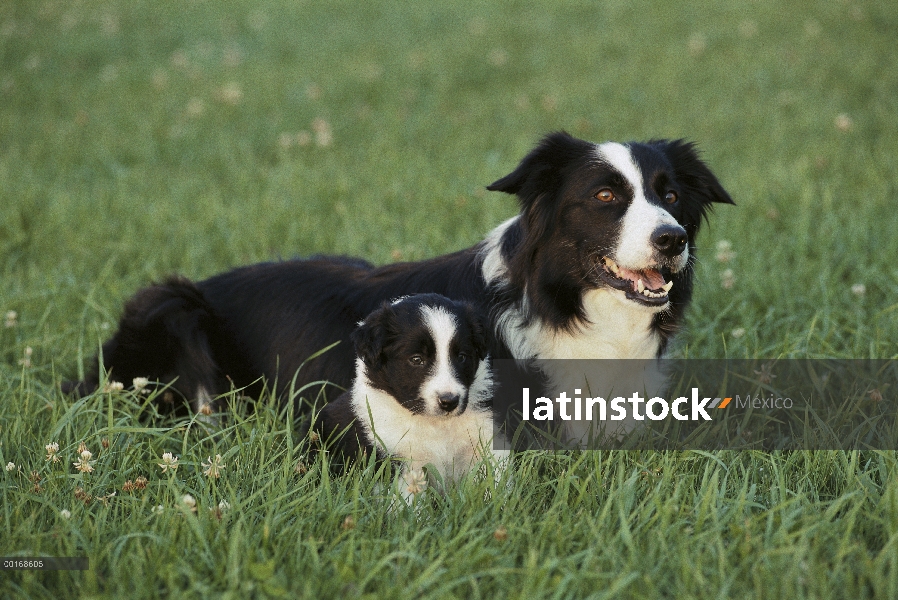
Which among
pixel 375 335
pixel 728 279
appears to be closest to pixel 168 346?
pixel 375 335

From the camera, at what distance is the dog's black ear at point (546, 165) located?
11.2 ft

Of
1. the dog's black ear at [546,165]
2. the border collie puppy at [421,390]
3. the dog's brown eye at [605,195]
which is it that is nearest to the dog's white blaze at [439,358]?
the border collie puppy at [421,390]

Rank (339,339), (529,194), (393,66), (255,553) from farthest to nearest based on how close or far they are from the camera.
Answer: (393,66) < (339,339) < (529,194) < (255,553)

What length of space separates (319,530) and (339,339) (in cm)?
117

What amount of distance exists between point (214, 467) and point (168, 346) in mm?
1055

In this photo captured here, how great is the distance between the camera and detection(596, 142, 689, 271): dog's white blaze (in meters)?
3.17

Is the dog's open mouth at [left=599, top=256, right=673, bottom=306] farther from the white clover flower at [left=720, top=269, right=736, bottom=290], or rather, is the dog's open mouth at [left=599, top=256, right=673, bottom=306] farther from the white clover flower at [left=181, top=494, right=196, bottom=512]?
the white clover flower at [left=181, top=494, right=196, bottom=512]

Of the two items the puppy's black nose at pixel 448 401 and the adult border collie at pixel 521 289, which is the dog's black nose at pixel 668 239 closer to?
the adult border collie at pixel 521 289

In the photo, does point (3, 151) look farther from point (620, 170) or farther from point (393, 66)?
point (620, 170)

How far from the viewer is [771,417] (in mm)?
3502

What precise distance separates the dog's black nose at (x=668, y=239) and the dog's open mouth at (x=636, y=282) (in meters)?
0.14

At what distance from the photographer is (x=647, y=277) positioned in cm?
332

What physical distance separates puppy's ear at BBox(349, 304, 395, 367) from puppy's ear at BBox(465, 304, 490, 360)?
0.88ft

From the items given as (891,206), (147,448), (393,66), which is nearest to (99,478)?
(147,448)
